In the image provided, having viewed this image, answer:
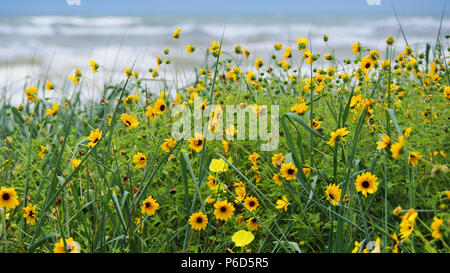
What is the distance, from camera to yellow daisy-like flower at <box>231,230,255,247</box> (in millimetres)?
1248

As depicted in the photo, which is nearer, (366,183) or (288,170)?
(366,183)

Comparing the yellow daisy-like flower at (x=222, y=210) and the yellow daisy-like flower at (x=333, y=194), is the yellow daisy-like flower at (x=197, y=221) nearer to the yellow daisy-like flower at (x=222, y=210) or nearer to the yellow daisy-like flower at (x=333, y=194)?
the yellow daisy-like flower at (x=222, y=210)

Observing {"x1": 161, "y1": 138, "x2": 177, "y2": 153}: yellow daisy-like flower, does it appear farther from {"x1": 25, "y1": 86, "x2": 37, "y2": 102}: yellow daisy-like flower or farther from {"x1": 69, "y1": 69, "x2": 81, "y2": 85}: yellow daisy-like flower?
{"x1": 25, "y1": 86, "x2": 37, "y2": 102}: yellow daisy-like flower

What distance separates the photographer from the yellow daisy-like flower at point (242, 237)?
1248 millimetres

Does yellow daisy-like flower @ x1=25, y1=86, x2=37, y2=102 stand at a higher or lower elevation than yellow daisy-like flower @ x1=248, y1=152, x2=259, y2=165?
higher

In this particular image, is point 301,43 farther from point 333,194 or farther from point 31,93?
point 31,93

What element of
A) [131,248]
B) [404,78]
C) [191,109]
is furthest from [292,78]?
[131,248]

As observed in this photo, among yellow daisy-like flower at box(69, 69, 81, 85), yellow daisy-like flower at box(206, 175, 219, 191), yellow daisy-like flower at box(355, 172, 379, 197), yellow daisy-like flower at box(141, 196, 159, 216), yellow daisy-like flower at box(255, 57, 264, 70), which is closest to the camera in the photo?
yellow daisy-like flower at box(355, 172, 379, 197)

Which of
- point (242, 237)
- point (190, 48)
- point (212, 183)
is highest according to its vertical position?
point (190, 48)

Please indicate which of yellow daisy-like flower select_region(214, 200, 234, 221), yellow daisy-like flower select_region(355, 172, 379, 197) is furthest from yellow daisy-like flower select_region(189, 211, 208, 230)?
yellow daisy-like flower select_region(355, 172, 379, 197)

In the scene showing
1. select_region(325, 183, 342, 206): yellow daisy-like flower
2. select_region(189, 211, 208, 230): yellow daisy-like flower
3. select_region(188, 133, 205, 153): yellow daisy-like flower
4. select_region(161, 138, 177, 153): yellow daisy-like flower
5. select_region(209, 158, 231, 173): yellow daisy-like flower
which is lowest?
select_region(189, 211, 208, 230): yellow daisy-like flower

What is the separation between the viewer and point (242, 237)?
4.18 ft

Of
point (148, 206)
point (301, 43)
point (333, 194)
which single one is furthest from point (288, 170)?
point (301, 43)

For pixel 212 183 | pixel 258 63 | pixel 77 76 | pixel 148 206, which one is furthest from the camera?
pixel 258 63
